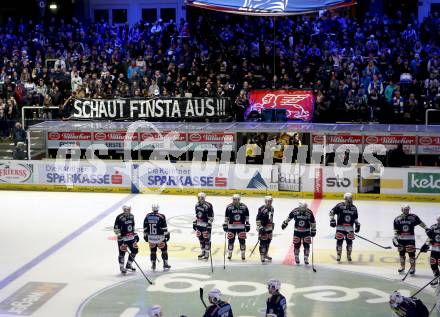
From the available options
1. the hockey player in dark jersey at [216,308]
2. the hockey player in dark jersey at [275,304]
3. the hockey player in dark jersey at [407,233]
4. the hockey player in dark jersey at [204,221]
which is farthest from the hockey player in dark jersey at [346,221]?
the hockey player in dark jersey at [216,308]

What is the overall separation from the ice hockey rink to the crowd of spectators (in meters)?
5.81

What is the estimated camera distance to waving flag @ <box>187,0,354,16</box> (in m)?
27.8

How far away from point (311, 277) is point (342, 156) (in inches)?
415

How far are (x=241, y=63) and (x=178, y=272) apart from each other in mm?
15461

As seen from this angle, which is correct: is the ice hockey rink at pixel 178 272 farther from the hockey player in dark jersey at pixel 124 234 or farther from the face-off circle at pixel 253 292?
the hockey player in dark jersey at pixel 124 234

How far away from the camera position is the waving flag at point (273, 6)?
1096 inches

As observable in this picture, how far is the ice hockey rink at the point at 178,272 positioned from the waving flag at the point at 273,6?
7.97 m

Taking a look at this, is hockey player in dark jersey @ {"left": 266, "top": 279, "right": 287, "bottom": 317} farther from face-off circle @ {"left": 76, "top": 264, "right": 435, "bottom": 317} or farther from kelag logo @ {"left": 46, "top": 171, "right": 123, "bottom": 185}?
kelag logo @ {"left": 46, "top": 171, "right": 123, "bottom": 185}

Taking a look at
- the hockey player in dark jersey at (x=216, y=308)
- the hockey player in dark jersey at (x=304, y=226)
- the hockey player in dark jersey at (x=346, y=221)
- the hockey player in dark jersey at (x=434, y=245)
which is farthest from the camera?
the hockey player in dark jersey at (x=346, y=221)

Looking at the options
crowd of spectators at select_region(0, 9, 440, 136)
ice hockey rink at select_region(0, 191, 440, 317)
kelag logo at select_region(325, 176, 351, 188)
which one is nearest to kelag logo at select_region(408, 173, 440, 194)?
ice hockey rink at select_region(0, 191, 440, 317)

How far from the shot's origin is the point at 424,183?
24688mm

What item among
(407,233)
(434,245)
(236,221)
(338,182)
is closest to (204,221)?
(236,221)

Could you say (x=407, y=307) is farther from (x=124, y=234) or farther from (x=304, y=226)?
(x=124, y=234)

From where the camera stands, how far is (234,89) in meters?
29.2
